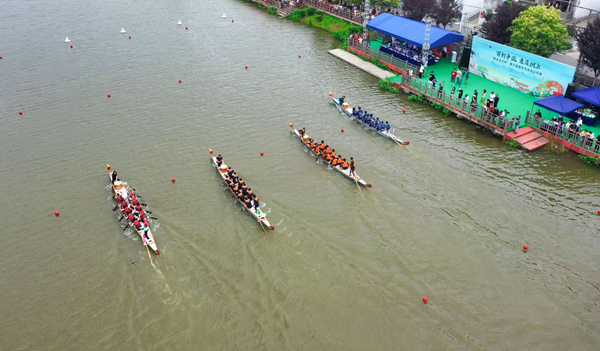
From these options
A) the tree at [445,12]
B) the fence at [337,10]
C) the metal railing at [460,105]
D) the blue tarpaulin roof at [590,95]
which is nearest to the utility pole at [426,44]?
the metal railing at [460,105]

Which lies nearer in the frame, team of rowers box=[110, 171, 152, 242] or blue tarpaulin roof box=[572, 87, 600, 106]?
team of rowers box=[110, 171, 152, 242]

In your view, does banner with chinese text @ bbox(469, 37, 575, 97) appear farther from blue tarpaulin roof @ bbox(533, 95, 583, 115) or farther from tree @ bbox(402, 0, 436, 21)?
tree @ bbox(402, 0, 436, 21)

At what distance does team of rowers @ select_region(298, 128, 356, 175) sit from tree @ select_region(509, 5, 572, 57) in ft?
55.5

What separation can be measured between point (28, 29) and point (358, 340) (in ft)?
165

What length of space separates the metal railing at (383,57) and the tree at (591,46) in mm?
11775

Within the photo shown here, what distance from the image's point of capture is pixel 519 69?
33.5 m

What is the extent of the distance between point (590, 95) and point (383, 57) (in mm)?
17317

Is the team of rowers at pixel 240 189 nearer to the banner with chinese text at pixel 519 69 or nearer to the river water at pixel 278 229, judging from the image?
the river water at pixel 278 229

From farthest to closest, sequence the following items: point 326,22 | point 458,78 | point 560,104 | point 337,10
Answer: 1. point 326,22
2. point 337,10
3. point 458,78
4. point 560,104

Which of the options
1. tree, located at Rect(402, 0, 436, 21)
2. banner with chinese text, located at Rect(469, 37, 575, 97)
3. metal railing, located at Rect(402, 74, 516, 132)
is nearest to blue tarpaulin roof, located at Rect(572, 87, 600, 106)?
banner with chinese text, located at Rect(469, 37, 575, 97)

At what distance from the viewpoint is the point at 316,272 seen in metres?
20.4

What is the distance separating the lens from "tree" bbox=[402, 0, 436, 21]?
43.5 meters

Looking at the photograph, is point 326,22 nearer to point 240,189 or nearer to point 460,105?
point 460,105

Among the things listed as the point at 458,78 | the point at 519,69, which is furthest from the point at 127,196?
the point at 519,69
